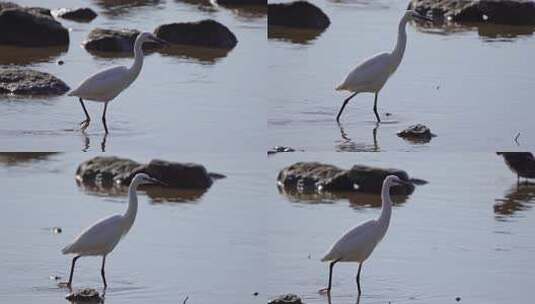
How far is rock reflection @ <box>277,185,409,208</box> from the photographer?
620 inches

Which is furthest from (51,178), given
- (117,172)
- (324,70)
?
(324,70)

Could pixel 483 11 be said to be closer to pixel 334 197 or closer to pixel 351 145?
pixel 334 197

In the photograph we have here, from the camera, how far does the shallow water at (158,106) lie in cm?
1334

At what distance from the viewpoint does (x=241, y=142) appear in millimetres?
13547

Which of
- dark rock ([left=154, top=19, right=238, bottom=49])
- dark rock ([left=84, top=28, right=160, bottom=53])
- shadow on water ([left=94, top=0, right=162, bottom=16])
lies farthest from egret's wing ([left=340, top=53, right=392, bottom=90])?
shadow on water ([left=94, top=0, right=162, bottom=16])

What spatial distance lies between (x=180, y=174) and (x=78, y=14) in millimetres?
5747

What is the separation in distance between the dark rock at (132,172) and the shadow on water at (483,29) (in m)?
4.91

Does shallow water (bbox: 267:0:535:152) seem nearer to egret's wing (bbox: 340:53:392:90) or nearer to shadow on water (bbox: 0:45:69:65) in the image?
egret's wing (bbox: 340:53:392:90)

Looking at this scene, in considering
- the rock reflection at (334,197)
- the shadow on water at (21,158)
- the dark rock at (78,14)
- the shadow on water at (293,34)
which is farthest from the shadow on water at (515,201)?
the dark rock at (78,14)

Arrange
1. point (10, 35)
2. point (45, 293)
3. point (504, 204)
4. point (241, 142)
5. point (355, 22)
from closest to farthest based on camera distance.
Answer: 1. point (45, 293)
2. point (241, 142)
3. point (504, 204)
4. point (10, 35)
5. point (355, 22)

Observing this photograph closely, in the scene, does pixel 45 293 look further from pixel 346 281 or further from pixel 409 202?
pixel 409 202

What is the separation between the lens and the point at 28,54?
58.2ft

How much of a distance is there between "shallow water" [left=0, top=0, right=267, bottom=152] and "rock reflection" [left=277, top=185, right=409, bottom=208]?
137 cm

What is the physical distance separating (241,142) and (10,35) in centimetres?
582
